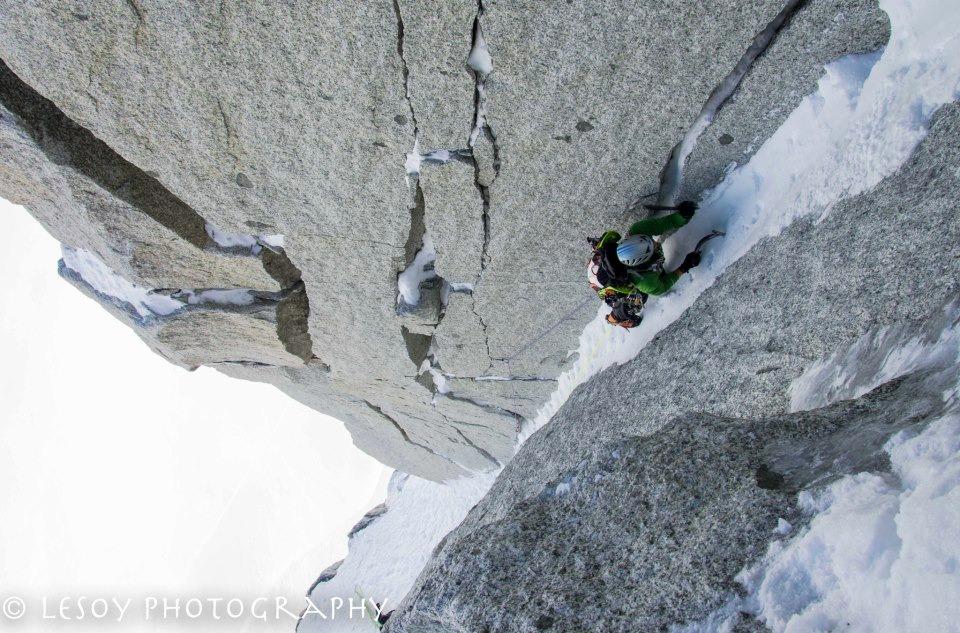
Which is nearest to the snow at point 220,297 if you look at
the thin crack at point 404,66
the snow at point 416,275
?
the snow at point 416,275

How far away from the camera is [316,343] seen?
670 centimetres

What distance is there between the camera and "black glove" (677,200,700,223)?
4203 mm

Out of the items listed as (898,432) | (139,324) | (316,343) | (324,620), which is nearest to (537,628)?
(898,432)

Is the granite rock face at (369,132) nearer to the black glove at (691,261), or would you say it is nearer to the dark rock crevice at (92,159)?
the dark rock crevice at (92,159)

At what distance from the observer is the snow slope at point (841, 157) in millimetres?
2756

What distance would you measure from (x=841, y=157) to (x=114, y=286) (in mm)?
6767

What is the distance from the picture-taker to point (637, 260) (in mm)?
4023

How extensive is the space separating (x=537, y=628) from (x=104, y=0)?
377 centimetres

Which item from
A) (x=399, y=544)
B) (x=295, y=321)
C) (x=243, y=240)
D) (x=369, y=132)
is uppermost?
(x=369, y=132)

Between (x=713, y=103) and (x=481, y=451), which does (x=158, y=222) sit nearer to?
(x=713, y=103)

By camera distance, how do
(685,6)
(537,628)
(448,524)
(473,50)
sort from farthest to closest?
(448,524), (473,50), (685,6), (537,628)

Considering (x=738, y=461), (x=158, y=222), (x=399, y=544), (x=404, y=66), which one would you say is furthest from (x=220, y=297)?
(x=399, y=544)

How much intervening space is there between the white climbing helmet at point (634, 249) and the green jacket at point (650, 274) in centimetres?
12

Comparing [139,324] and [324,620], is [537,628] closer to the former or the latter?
[139,324]
